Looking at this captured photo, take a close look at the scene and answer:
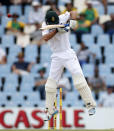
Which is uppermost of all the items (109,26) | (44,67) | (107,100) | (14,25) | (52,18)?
(14,25)

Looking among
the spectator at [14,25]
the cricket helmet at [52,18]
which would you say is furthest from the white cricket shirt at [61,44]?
the spectator at [14,25]

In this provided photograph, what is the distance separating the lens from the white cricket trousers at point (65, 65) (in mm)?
9023

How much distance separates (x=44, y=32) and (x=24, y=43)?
5865 mm

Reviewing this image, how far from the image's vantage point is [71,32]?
48.5 feet

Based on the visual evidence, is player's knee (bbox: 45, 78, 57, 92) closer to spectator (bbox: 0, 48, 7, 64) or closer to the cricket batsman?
the cricket batsman

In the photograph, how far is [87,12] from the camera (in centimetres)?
1490

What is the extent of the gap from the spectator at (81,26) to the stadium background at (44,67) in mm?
121

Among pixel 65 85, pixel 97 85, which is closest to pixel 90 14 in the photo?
pixel 97 85

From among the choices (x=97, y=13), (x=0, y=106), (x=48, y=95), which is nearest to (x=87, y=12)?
(x=97, y=13)

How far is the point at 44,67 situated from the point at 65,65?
4.80 m

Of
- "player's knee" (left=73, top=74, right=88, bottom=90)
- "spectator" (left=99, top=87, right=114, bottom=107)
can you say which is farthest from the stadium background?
"player's knee" (left=73, top=74, right=88, bottom=90)

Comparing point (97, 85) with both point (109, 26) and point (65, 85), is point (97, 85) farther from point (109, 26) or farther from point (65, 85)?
point (109, 26)

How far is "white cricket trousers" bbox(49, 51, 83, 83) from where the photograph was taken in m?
9.02

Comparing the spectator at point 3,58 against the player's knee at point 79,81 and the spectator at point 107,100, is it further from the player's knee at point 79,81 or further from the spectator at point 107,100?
the player's knee at point 79,81
